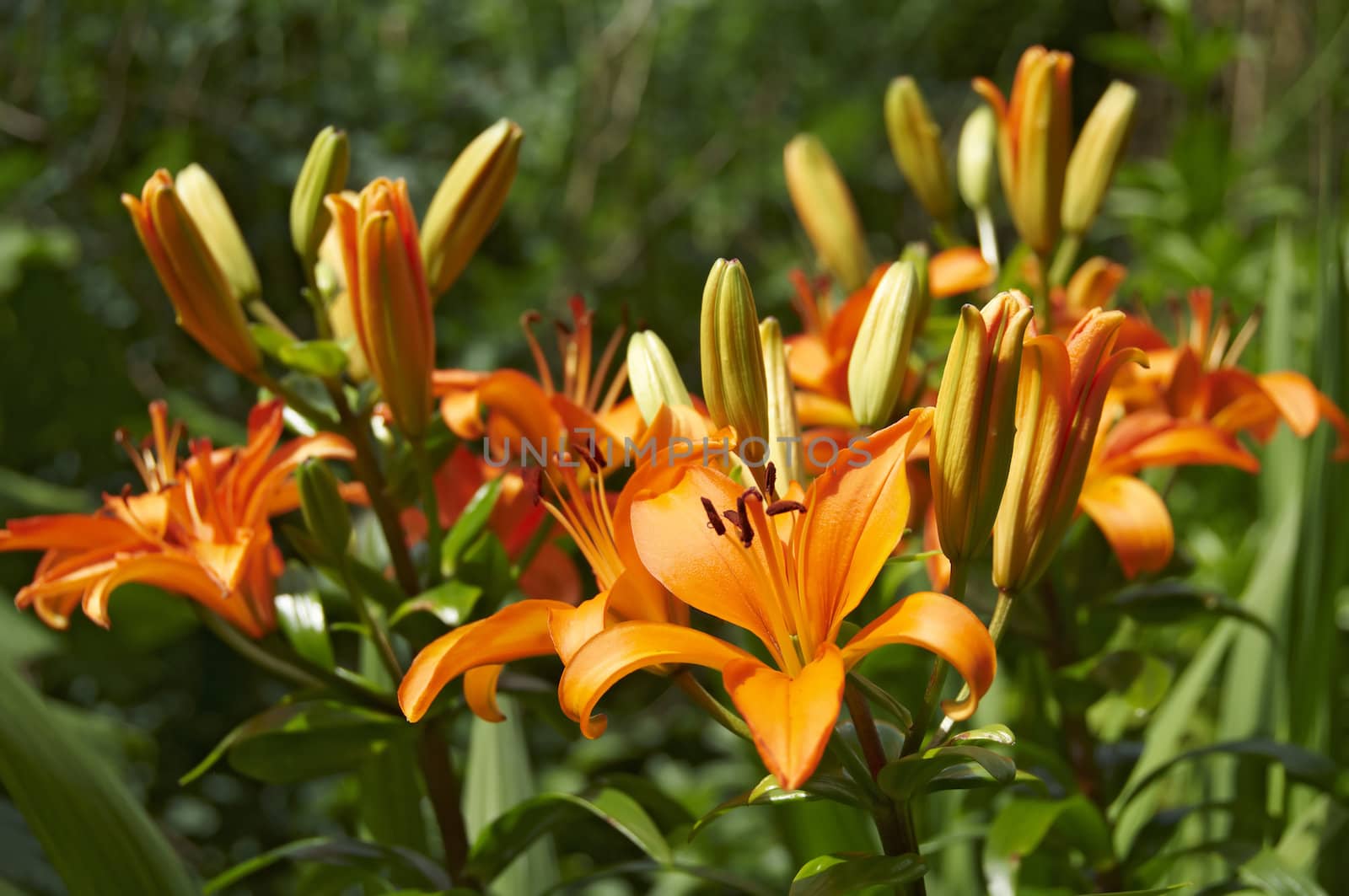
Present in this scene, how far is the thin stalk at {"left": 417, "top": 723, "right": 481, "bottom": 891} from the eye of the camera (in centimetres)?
53

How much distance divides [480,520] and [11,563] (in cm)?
111

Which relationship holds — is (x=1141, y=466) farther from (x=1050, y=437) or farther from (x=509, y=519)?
(x=509, y=519)

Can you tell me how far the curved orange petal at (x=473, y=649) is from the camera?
363 mm

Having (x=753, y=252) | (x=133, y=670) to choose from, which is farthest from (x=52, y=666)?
(x=753, y=252)

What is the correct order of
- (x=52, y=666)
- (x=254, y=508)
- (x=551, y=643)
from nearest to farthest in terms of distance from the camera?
(x=551, y=643) < (x=254, y=508) < (x=52, y=666)

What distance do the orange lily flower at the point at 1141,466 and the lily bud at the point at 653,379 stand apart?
7.1 inches

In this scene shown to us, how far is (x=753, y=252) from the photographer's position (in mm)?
2189

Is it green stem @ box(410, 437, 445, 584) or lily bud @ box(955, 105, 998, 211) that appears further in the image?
lily bud @ box(955, 105, 998, 211)

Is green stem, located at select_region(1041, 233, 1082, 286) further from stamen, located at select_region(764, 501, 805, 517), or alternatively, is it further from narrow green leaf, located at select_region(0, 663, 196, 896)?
narrow green leaf, located at select_region(0, 663, 196, 896)

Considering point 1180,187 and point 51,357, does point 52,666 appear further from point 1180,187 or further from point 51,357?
point 1180,187

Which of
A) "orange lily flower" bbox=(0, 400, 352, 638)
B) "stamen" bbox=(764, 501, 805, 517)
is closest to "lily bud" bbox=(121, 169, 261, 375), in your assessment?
"orange lily flower" bbox=(0, 400, 352, 638)

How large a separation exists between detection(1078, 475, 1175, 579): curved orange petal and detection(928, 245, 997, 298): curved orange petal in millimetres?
137

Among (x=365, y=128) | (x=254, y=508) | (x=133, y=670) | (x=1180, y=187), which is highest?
(x=365, y=128)

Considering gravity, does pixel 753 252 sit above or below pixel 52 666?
above
